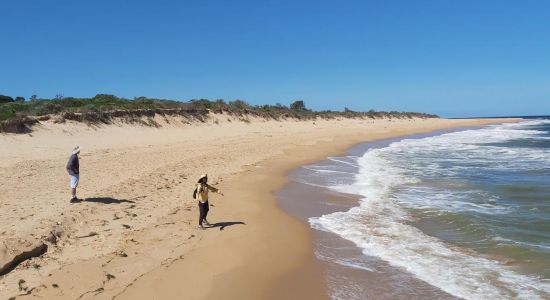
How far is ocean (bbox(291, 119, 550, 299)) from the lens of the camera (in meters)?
6.51

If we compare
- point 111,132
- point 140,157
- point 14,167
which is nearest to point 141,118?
point 111,132

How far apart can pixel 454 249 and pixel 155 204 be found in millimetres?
6211

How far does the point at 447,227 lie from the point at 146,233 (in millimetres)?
5987

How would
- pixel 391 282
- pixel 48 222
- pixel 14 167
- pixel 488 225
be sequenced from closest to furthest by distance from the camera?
pixel 391 282, pixel 48 222, pixel 488 225, pixel 14 167

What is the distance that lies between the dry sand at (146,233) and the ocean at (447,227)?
0.95m

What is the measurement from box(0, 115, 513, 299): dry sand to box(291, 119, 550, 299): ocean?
95cm

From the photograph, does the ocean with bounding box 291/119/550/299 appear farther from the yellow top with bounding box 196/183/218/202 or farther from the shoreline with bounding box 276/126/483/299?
the yellow top with bounding box 196/183/218/202

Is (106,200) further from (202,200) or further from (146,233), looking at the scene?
(202,200)

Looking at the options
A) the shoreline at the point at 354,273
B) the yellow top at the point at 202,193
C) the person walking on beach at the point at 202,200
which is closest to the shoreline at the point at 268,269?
the shoreline at the point at 354,273

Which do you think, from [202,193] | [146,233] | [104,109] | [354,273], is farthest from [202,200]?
[104,109]

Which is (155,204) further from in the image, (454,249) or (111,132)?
(111,132)

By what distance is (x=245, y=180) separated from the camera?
14352mm

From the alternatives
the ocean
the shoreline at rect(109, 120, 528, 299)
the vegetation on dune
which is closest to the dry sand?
the shoreline at rect(109, 120, 528, 299)

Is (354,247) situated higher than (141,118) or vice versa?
(141,118)
